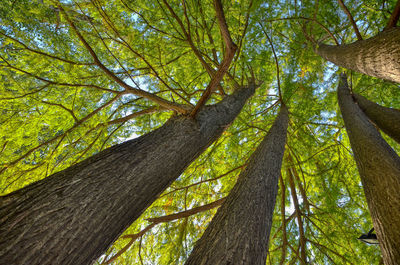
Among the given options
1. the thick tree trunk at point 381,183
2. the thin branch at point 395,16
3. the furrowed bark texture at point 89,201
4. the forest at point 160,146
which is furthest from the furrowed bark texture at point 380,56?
the furrowed bark texture at point 89,201

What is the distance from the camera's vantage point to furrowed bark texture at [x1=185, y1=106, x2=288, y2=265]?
112 centimetres

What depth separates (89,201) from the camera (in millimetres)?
1068

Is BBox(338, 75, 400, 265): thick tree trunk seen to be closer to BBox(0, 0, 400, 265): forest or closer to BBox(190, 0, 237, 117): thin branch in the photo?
BBox(0, 0, 400, 265): forest

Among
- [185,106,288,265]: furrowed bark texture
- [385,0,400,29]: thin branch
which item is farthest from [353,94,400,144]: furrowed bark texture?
[185,106,288,265]: furrowed bark texture

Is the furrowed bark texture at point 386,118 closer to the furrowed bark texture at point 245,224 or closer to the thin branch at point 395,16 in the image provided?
the thin branch at point 395,16

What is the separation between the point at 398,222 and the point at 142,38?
350cm

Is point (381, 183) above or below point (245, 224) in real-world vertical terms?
above

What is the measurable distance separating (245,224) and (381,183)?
1461 mm

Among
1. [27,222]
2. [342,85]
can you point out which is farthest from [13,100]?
[342,85]

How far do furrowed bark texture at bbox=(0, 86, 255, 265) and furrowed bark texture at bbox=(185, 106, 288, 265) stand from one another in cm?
53

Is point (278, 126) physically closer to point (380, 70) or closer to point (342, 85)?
point (380, 70)

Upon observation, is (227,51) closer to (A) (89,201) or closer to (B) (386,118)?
(A) (89,201)

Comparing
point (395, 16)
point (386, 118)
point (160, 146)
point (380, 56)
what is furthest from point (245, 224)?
point (386, 118)

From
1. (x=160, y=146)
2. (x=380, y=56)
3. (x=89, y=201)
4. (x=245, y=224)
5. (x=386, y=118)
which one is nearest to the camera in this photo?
(x=89, y=201)
